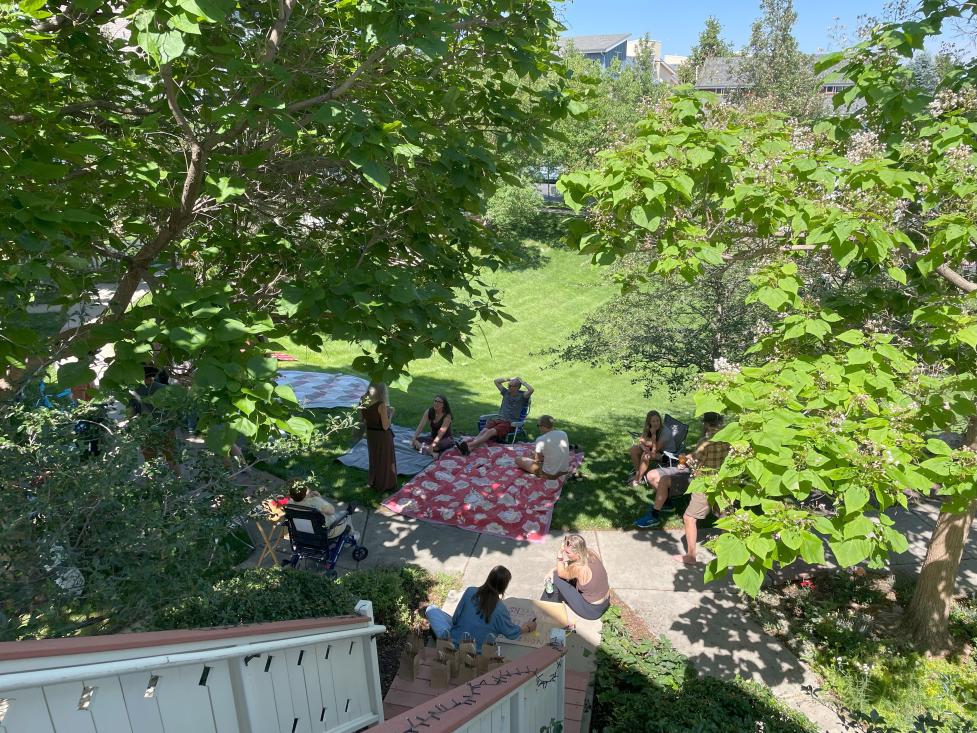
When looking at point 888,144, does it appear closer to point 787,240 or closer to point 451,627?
point 787,240

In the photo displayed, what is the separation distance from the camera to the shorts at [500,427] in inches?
404

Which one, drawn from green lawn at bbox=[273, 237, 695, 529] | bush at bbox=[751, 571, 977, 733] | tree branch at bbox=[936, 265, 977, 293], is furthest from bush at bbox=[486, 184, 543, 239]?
tree branch at bbox=[936, 265, 977, 293]

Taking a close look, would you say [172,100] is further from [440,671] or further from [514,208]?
[514,208]

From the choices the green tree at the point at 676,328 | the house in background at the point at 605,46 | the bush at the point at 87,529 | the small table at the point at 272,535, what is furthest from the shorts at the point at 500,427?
the house in background at the point at 605,46

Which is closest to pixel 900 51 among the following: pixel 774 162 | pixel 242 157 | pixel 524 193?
pixel 774 162

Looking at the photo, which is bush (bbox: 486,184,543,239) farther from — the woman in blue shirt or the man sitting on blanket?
the woman in blue shirt

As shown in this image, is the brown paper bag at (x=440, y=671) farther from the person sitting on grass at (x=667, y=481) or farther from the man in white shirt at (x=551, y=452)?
the man in white shirt at (x=551, y=452)

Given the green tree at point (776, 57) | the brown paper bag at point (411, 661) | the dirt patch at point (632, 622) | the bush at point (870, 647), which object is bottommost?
the bush at point (870, 647)

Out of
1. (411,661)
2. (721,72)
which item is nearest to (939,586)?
(411,661)

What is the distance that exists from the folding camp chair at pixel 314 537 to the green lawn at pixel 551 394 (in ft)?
1.92

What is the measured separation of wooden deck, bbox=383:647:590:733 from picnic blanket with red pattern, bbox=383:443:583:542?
235 cm

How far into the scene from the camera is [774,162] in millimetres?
4754

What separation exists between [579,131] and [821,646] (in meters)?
27.2

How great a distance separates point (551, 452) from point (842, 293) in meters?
4.03
